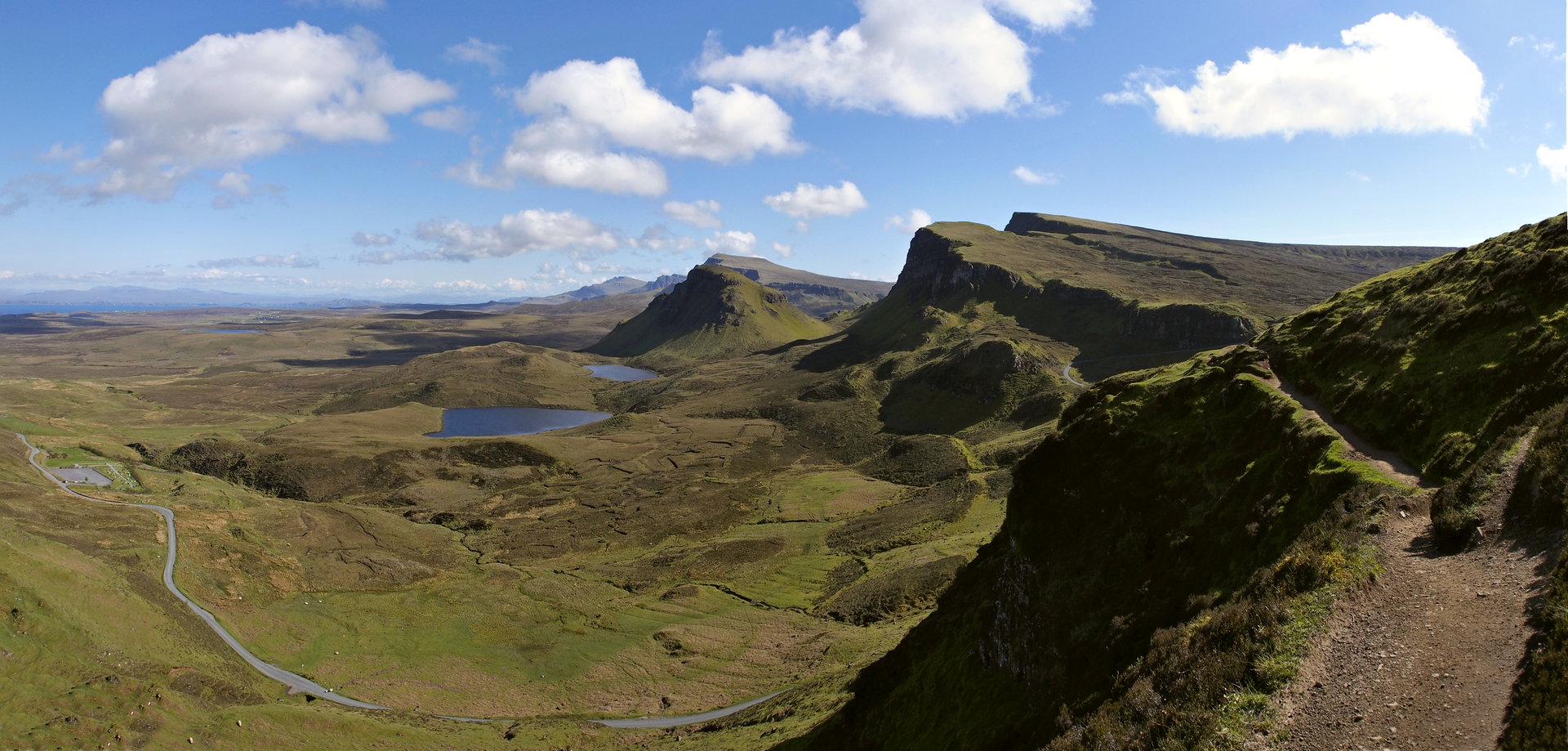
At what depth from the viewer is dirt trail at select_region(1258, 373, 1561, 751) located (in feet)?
55.7

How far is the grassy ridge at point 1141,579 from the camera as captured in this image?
78.1 ft

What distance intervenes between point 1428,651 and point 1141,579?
54.9 ft

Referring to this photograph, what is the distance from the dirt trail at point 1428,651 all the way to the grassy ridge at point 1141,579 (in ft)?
3.50

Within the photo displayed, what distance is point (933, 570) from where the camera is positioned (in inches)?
3484

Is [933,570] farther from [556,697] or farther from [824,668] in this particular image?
[556,697]

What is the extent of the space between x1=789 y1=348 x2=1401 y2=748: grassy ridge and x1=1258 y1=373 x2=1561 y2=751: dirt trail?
107cm

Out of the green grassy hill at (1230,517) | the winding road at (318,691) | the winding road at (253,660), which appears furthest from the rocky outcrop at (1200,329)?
the winding road at (253,660)

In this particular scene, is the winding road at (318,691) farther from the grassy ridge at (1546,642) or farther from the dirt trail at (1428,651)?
the grassy ridge at (1546,642)

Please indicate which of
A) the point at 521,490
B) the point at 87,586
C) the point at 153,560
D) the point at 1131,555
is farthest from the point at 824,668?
the point at 521,490

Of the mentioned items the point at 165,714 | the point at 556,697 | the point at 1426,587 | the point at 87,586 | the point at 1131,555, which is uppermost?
the point at 1426,587

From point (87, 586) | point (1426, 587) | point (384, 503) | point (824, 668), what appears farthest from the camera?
point (384, 503)

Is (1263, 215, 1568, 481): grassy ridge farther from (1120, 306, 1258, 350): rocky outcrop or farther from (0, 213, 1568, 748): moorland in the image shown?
(1120, 306, 1258, 350): rocky outcrop

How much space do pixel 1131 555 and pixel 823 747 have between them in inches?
1136

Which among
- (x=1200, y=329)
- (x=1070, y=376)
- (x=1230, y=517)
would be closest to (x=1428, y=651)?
(x=1230, y=517)
